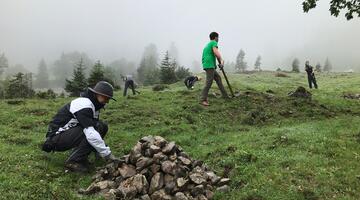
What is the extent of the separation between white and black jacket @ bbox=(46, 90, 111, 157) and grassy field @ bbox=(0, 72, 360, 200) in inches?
42.4

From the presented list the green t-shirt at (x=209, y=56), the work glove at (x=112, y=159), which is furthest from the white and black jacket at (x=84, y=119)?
the green t-shirt at (x=209, y=56)

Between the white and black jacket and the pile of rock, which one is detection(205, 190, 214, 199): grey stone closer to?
the pile of rock

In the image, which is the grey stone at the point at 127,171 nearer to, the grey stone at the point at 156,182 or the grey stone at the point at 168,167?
the grey stone at the point at 156,182

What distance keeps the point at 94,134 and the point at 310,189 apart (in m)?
6.16

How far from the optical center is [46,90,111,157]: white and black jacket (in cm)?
1237

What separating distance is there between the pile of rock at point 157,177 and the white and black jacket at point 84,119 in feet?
2.59

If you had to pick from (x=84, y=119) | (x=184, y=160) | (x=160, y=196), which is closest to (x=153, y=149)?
(x=184, y=160)

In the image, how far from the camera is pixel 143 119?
68.4 feet

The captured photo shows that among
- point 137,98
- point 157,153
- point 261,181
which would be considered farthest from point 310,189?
point 137,98

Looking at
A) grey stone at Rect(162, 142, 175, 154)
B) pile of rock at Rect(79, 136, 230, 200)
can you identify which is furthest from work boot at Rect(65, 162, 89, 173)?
grey stone at Rect(162, 142, 175, 154)

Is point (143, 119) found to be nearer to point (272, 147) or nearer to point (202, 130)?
point (202, 130)

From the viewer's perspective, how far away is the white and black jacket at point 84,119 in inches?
487

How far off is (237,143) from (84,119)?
5.74m

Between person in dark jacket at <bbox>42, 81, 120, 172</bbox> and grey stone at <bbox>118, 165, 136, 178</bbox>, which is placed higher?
person in dark jacket at <bbox>42, 81, 120, 172</bbox>
